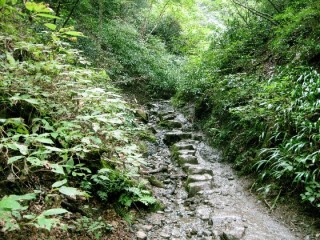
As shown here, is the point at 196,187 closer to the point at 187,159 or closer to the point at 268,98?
the point at 187,159

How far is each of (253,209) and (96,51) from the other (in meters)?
7.80

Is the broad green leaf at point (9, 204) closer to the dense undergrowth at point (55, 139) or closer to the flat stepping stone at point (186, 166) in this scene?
the dense undergrowth at point (55, 139)

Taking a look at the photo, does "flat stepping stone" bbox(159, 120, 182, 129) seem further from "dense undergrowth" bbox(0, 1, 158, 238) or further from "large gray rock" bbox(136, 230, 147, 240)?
"large gray rock" bbox(136, 230, 147, 240)

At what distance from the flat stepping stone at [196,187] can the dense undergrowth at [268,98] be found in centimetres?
88

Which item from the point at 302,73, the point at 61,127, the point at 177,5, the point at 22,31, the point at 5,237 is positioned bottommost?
the point at 5,237

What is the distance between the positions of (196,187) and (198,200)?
12.0 inches

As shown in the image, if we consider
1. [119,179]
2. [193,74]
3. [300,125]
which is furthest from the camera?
[193,74]

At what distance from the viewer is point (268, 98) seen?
541 centimetres

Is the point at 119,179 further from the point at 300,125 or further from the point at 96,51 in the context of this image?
the point at 96,51

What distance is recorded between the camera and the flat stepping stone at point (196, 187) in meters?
4.50

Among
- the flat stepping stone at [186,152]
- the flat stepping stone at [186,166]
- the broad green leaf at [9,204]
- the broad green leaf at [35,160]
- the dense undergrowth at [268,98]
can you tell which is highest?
the dense undergrowth at [268,98]

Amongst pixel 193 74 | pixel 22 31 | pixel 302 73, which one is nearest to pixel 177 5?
pixel 193 74

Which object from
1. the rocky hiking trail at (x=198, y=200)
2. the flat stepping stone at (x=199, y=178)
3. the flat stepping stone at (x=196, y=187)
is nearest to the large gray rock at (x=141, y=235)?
the rocky hiking trail at (x=198, y=200)

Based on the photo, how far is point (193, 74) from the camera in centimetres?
1020
